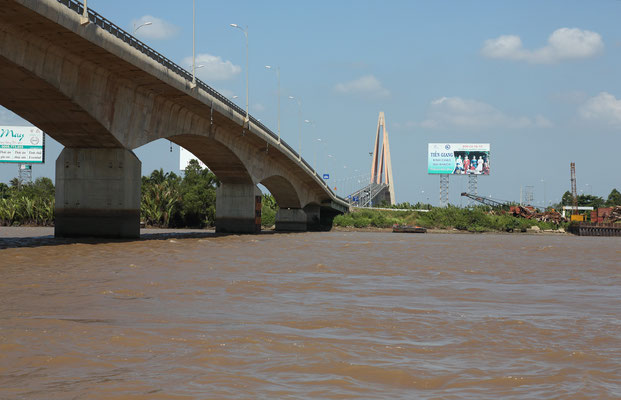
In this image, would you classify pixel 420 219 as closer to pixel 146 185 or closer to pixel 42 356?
pixel 146 185

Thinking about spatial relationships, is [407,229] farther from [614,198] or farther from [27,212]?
[614,198]

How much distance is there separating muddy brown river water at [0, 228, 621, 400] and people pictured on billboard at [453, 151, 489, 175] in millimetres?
91821

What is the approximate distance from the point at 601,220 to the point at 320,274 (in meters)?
85.0

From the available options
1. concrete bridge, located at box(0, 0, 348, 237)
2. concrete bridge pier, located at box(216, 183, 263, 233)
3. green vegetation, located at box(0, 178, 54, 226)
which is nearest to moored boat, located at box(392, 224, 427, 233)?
concrete bridge pier, located at box(216, 183, 263, 233)

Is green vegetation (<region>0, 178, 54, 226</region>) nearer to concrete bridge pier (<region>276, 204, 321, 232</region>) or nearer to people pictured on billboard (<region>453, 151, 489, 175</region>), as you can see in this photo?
concrete bridge pier (<region>276, 204, 321, 232</region>)

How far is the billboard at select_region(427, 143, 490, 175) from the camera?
105250 mm

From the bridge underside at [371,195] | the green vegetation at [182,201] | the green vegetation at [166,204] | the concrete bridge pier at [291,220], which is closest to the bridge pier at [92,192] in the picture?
the green vegetation at [166,204]

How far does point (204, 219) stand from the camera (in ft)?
251

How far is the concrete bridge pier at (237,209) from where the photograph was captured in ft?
185

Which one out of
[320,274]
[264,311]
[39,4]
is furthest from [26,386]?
[39,4]

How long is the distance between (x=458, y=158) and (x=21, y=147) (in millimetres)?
65655

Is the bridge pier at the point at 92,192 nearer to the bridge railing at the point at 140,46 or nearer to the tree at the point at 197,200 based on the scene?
the bridge railing at the point at 140,46

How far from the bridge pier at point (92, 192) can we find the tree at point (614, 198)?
126m

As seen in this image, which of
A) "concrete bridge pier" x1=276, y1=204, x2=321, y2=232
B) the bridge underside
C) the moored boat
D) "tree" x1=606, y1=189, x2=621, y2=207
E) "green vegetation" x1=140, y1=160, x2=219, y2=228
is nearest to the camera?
"green vegetation" x1=140, y1=160, x2=219, y2=228
